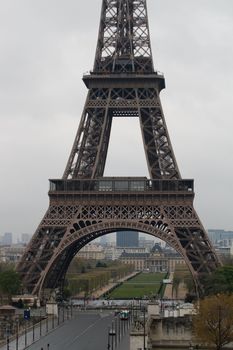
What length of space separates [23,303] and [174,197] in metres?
15.2

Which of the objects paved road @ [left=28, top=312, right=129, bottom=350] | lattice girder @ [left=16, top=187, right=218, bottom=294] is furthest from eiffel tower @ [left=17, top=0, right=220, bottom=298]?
paved road @ [left=28, top=312, right=129, bottom=350]

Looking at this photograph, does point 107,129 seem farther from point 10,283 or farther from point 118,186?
point 10,283

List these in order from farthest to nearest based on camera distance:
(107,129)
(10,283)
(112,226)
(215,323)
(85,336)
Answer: (107,129), (10,283), (112,226), (85,336), (215,323)

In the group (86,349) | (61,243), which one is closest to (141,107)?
(61,243)

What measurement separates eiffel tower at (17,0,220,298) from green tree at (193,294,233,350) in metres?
15.1

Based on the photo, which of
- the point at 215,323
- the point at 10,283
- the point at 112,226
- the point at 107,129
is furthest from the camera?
the point at 107,129

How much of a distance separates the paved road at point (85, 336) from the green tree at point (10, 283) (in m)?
5.46

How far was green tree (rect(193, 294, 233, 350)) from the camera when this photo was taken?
45.4m

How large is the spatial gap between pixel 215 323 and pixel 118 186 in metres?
22.0

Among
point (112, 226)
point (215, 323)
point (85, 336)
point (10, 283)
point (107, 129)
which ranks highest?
point (107, 129)

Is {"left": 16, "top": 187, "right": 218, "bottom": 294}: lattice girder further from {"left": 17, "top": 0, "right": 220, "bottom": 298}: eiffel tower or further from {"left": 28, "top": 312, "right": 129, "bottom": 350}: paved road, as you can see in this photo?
{"left": 28, "top": 312, "right": 129, "bottom": 350}: paved road

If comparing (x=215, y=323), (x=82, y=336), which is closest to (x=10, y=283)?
(x=82, y=336)

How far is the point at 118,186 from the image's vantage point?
217ft

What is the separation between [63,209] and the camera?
6475cm
